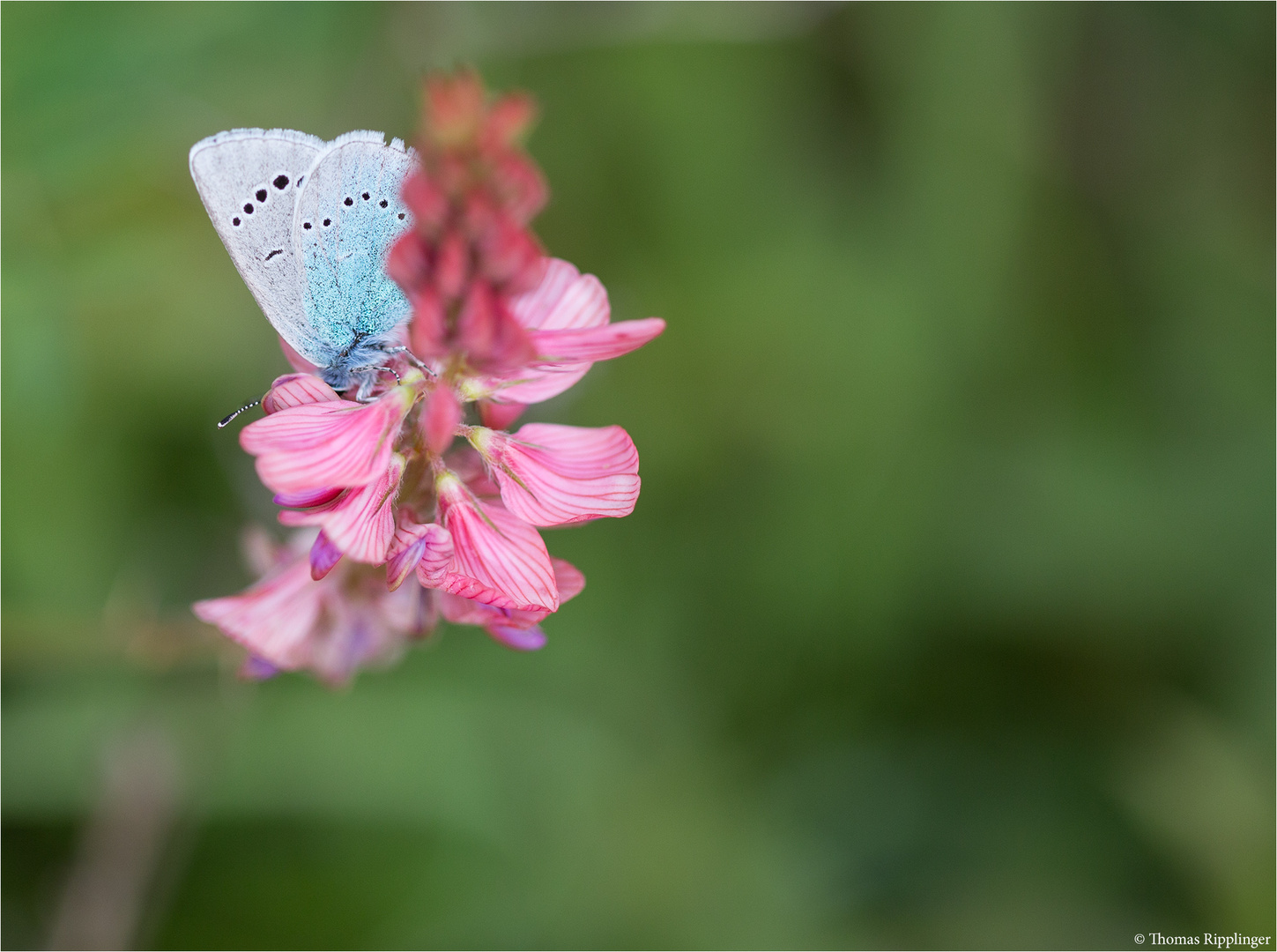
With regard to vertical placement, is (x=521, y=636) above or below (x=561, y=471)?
below

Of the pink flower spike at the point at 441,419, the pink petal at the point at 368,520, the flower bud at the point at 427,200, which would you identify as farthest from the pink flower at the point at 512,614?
the flower bud at the point at 427,200

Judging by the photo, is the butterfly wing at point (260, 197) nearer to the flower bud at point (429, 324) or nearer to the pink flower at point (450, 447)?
the pink flower at point (450, 447)

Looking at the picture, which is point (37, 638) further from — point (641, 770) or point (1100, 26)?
point (1100, 26)

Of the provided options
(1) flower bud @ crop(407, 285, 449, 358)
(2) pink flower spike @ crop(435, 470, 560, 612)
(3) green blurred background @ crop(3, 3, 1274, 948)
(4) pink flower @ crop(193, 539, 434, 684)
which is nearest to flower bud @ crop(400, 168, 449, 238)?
(1) flower bud @ crop(407, 285, 449, 358)

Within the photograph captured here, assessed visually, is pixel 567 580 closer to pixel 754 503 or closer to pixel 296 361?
pixel 296 361

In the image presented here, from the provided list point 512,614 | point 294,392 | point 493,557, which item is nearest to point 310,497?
point 294,392

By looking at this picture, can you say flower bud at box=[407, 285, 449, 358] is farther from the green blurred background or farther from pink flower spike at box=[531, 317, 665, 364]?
the green blurred background
